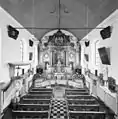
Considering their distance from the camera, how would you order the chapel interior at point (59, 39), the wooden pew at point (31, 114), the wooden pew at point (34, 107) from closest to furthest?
the wooden pew at point (31, 114)
the chapel interior at point (59, 39)
the wooden pew at point (34, 107)

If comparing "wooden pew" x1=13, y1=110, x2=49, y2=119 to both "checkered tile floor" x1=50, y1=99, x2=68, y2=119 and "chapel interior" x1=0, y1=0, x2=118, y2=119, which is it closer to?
"chapel interior" x1=0, y1=0, x2=118, y2=119

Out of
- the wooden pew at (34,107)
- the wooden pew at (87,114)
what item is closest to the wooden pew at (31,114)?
the wooden pew at (34,107)

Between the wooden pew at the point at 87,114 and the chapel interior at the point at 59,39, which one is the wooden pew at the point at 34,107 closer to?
the chapel interior at the point at 59,39

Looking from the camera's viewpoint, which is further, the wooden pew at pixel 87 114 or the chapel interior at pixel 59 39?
the chapel interior at pixel 59 39

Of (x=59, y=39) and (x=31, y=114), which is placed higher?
(x=59, y=39)

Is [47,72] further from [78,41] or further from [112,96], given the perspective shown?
[112,96]

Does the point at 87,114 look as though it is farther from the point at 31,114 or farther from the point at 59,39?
the point at 59,39

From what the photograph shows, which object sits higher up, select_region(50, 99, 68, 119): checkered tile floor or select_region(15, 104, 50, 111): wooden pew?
select_region(15, 104, 50, 111): wooden pew

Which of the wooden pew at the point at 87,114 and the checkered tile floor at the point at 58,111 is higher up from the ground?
the wooden pew at the point at 87,114

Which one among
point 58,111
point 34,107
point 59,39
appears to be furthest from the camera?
point 59,39

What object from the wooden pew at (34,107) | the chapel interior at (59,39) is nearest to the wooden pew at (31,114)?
Result: the chapel interior at (59,39)

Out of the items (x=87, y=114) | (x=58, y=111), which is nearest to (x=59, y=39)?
(x=58, y=111)

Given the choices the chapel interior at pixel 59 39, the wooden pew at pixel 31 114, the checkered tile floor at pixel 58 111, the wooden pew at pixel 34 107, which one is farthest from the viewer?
the checkered tile floor at pixel 58 111

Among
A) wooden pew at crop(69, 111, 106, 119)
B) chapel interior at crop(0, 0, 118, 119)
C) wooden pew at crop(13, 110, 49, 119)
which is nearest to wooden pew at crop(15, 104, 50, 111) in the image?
chapel interior at crop(0, 0, 118, 119)
